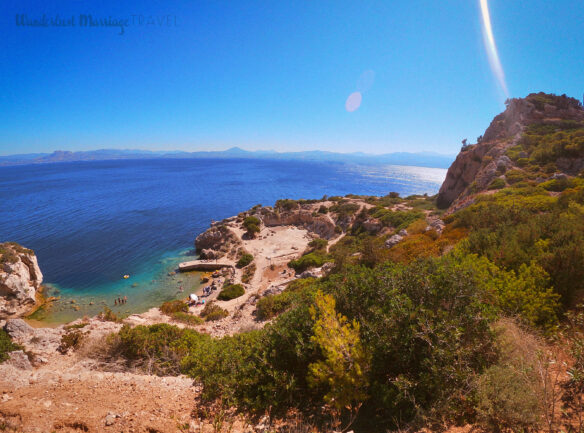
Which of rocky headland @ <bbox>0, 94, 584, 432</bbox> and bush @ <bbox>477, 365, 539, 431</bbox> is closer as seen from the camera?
bush @ <bbox>477, 365, 539, 431</bbox>

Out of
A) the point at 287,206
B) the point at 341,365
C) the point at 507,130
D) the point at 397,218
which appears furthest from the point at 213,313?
the point at 507,130

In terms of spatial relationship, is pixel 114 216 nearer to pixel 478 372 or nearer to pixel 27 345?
pixel 27 345

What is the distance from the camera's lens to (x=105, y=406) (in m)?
5.77

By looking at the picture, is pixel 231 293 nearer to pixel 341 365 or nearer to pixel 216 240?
pixel 216 240

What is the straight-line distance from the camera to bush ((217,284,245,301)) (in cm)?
2419

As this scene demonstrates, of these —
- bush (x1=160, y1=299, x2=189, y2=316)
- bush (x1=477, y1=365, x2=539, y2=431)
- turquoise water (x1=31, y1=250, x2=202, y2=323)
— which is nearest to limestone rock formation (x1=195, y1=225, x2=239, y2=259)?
turquoise water (x1=31, y1=250, x2=202, y2=323)

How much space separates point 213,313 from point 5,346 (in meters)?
10.8

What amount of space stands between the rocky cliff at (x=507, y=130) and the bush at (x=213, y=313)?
114 ft

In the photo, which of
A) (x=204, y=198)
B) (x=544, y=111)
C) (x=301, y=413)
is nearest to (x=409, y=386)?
(x=301, y=413)

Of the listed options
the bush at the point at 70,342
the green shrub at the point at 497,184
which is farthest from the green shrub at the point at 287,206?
the bush at the point at 70,342

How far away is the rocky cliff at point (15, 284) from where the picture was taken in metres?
→ 21.2

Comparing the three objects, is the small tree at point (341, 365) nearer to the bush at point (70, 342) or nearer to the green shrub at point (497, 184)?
the bush at point (70, 342)

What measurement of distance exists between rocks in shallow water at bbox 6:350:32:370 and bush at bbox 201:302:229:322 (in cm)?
954

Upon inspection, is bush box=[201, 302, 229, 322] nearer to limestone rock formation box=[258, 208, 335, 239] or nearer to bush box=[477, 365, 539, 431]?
bush box=[477, 365, 539, 431]
